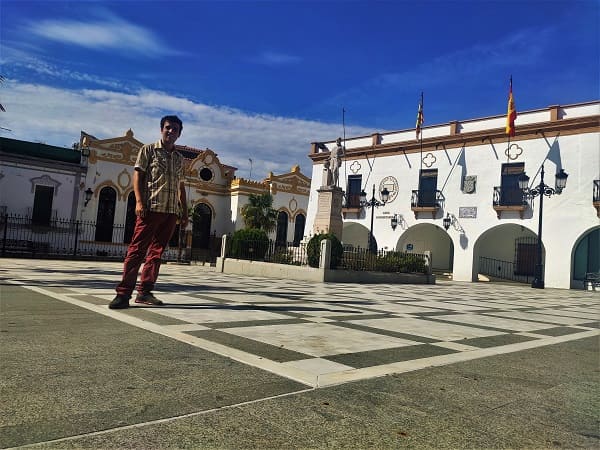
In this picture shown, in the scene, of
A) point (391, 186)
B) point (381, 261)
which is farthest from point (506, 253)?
point (381, 261)

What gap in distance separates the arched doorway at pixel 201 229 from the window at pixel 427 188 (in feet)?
48.5

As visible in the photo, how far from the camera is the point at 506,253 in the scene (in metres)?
25.5

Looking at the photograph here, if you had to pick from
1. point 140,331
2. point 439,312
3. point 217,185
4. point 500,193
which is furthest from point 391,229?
point 140,331

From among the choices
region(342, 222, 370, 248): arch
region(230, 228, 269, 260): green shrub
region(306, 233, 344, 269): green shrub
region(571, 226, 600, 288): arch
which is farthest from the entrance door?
region(571, 226, 600, 288): arch

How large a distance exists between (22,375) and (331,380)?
1.73 m

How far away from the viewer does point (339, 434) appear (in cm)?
215

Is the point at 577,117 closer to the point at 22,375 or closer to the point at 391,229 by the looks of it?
the point at 391,229

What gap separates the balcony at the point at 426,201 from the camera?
2547 centimetres

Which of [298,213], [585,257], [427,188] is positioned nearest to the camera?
[585,257]

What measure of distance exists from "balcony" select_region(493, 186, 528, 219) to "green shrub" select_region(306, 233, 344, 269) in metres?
10.4

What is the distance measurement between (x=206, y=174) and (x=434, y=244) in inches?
637

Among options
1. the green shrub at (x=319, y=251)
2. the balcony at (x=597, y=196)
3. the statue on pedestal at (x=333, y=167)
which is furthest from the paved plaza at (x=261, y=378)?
the balcony at (x=597, y=196)

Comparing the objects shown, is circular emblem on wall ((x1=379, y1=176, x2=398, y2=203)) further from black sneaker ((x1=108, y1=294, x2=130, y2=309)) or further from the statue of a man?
black sneaker ((x1=108, y1=294, x2=130, y2=309))

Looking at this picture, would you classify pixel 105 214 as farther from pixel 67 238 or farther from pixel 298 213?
pixel 298 213
